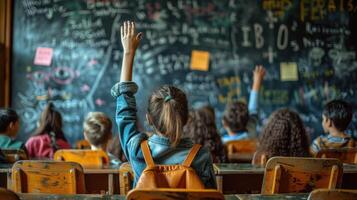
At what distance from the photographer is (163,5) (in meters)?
6.20

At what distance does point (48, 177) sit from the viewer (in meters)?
2.72

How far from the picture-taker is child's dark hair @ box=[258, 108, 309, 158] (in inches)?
135

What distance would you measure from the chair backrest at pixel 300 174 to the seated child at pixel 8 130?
6.75ft

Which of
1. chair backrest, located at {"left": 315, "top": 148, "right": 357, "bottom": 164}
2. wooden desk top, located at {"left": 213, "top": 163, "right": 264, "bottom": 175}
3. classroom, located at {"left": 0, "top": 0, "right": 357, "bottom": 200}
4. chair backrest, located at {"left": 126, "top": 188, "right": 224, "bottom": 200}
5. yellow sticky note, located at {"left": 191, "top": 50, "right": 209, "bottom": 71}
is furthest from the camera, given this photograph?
yellow sticky note, located at {"left": 191, "top": 50, "right": 209, "bottom": 71}

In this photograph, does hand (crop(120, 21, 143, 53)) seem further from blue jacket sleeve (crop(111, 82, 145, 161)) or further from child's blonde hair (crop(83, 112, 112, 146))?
child's blonde hair (crop(83, 112, 112, 146))

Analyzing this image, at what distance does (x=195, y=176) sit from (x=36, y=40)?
15.4 feet

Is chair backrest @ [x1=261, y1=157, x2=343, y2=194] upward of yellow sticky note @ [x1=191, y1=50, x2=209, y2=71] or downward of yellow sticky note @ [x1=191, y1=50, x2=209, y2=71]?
downward

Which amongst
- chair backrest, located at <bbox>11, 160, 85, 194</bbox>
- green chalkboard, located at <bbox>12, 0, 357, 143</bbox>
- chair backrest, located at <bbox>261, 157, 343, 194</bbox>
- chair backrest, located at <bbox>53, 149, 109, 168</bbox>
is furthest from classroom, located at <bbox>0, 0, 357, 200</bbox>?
chair backrest, located at <bbox>11, 160, 85, 194</bbox>

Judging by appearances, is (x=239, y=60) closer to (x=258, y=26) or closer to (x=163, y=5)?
(x=258, y=26)

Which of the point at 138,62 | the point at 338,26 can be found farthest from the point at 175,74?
the point at 338,26

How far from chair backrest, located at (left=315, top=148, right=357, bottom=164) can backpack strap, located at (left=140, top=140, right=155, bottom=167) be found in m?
1.80

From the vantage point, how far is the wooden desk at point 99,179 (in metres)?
3.17

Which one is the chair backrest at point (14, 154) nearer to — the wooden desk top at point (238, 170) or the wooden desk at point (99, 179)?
the wooden desk at point (99, 179)

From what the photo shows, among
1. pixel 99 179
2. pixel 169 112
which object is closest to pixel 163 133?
pixel 169 112
